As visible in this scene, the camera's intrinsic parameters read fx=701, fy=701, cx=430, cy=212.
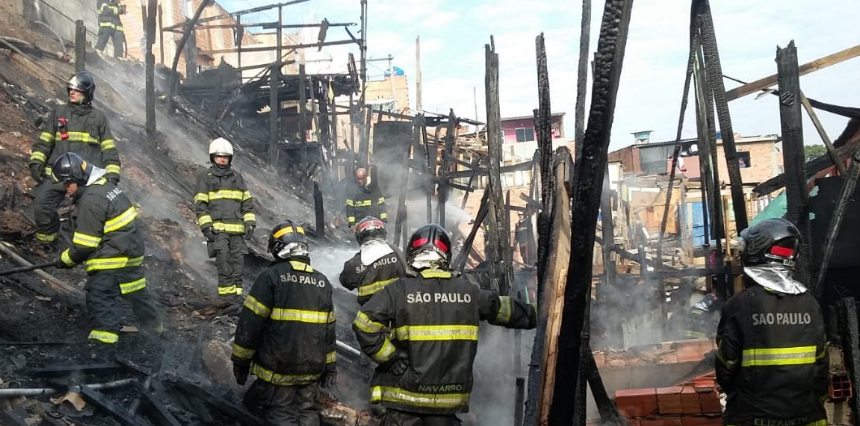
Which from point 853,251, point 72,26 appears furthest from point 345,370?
point 72,26

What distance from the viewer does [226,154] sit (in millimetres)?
8039

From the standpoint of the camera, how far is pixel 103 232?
20.3ft

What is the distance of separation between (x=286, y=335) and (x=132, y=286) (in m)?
2.45

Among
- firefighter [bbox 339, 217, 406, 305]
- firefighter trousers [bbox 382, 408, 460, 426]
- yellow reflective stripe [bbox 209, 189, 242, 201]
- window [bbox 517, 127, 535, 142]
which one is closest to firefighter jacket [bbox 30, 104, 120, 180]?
yellow reflective stripe [bbox 209, 189, 242, 201]

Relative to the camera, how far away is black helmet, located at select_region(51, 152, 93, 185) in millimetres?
6148

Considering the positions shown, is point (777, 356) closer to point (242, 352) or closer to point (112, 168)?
point (242, 352)

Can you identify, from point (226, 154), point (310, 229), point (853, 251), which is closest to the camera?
point (853, 251)

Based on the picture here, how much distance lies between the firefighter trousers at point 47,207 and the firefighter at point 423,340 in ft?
16.7

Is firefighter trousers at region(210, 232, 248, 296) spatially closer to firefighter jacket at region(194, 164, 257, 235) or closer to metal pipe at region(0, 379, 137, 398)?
firefighter jacket at region(194, 164, 257, 235)

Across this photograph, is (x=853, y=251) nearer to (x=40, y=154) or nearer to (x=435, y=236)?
(x=435, y=236)

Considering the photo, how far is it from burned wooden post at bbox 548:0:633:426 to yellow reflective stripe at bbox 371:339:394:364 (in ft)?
5.74

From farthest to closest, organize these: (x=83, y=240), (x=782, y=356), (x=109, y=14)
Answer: (x=109, y=14)
(x=83, y=240)
(x=782, y=356)

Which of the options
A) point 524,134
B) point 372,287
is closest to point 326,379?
point 372,287

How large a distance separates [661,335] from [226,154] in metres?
6.49
